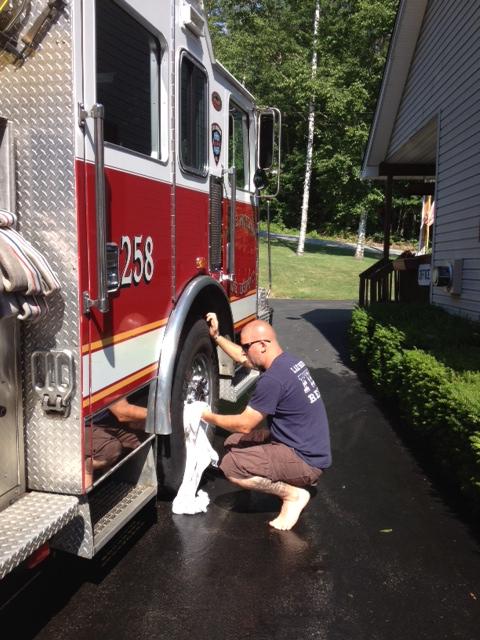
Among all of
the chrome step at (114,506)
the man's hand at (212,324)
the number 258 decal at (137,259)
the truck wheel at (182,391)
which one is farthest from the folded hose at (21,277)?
the man's hand at (212,324)

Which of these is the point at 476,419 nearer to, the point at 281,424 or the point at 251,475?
the point at 281,424

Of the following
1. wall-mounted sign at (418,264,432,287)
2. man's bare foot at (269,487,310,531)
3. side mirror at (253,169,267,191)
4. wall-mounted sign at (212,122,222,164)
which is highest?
wall-mounted sign at (212,122,222,164)

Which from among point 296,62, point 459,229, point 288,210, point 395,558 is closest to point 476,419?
point 395,558

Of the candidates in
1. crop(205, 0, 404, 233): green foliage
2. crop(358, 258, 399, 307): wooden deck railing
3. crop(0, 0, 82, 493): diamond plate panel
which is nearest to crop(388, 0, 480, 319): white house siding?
crop(358, 258, 399, 307): wooden deck railing

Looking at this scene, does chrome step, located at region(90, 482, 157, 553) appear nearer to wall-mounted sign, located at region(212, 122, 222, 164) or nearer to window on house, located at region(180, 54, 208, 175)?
window on house, located at region(180, 54, 208, 175)

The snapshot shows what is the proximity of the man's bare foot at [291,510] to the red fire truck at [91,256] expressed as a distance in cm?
69

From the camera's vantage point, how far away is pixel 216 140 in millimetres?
4391

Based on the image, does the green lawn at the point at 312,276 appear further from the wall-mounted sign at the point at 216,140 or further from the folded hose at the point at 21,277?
the folded hose at the point at 21,277

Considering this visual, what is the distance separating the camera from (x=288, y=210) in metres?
40.6

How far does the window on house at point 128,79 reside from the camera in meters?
2.75

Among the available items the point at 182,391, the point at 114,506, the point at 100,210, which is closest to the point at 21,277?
the point at 100,210

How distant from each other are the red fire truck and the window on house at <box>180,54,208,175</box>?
0.08ft

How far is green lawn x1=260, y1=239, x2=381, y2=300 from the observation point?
1730 centimetres

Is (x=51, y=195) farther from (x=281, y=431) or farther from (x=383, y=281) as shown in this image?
(x=383, y=281)
